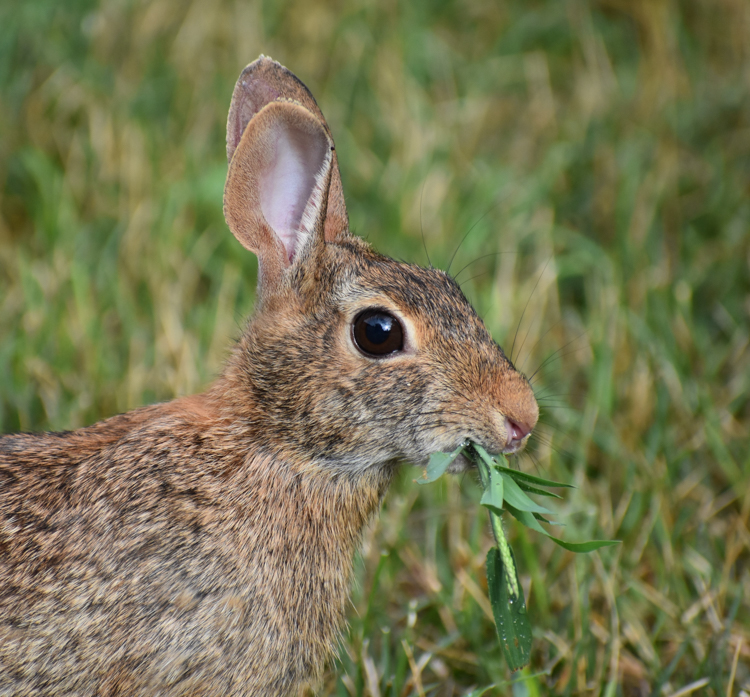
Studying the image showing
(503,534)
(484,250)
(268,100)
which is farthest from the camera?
(484,250)

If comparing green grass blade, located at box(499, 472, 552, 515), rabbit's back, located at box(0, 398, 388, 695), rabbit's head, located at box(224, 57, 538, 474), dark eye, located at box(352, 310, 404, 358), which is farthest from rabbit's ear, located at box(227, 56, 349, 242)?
green grass blade, located at box(499, 472, 552, 515)

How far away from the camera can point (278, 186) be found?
11.1 ft

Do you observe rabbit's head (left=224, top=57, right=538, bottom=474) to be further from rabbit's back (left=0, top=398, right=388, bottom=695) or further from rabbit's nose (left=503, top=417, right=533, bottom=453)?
rabbit's back (left=0, top=398, right=388, bottom=695)

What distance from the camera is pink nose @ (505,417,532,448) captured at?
294 centimetres

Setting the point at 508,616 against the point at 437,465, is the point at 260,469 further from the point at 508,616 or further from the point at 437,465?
the point at 508,616

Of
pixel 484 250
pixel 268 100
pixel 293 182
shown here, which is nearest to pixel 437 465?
pixel 293 182

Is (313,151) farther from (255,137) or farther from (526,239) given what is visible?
(526,239)

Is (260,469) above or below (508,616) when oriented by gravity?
above

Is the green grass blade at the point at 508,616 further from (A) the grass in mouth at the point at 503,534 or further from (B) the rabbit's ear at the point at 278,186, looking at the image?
(B) the rabbit's ear at the point at 278,186

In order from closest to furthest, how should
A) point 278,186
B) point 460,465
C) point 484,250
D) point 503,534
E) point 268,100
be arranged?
point 503,534 → point 460,465 → point 278,186 → point 268,100 → point 484,250

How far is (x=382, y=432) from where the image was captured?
301 cm

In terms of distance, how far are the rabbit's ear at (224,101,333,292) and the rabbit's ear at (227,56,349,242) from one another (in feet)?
0.36

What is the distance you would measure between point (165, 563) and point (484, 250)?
9.92 feet

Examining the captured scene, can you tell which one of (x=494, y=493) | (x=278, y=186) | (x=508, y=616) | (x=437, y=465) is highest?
(x=278, y=186)
